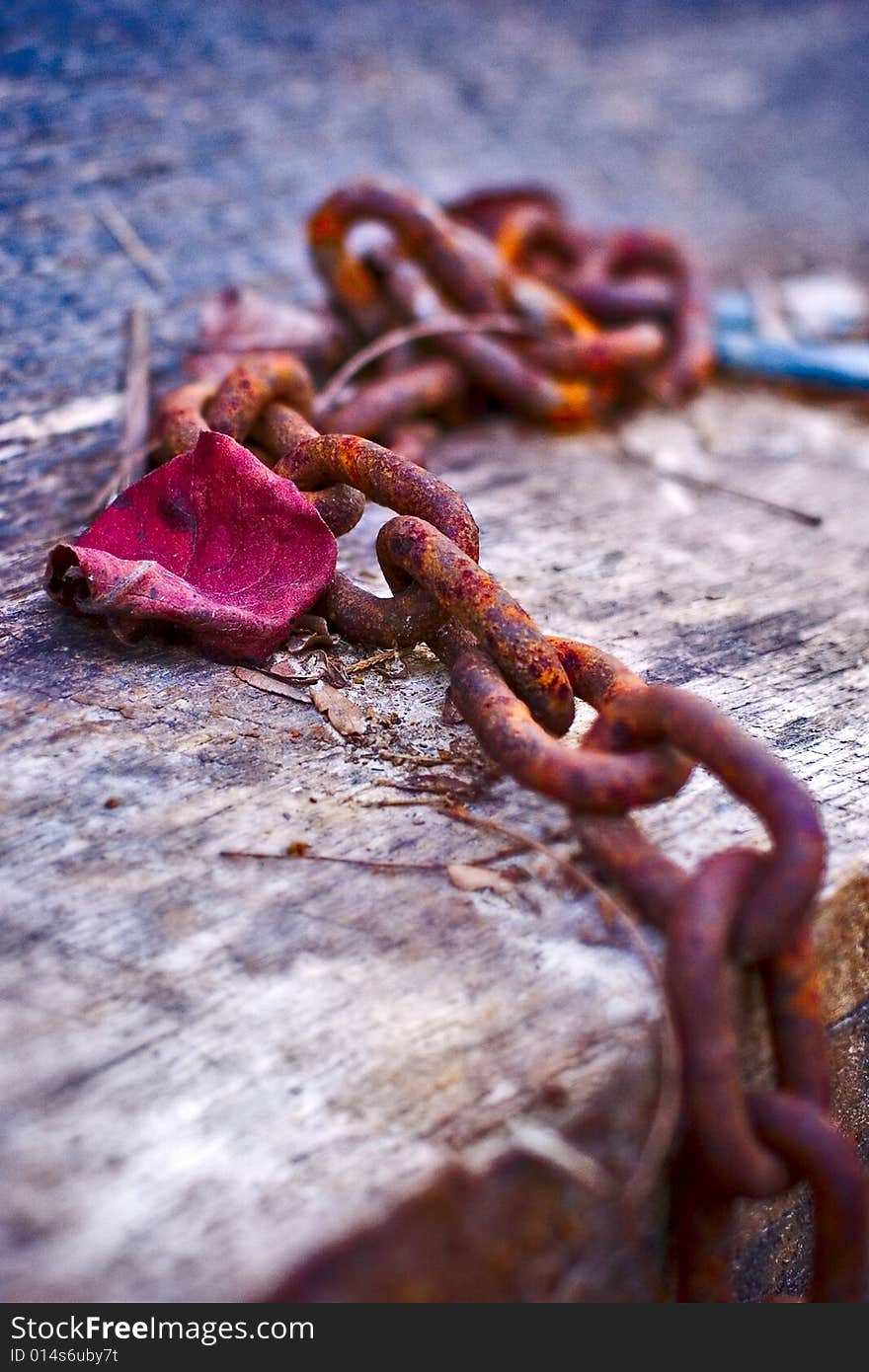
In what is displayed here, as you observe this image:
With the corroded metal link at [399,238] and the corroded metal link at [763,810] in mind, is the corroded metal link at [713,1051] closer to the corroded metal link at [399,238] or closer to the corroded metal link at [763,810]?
the corroded metal link at [763,810]

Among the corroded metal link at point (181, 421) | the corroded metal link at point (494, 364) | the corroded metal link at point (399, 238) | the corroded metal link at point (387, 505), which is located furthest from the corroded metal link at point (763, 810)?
the corroded metal link at point (399, 238)

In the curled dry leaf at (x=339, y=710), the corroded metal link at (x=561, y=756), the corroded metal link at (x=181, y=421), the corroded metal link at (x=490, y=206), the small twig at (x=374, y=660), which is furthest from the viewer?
the corroded metal link at (x=490, y=206)

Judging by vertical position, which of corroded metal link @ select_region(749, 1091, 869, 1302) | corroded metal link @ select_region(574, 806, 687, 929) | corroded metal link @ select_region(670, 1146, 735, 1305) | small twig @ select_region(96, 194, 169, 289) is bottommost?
corroded metal link @ select_region(670, 1146, 735, 1305)

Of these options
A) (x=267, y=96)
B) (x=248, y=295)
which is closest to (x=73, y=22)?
(x=267, y=96)

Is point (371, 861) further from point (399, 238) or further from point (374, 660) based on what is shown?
point (399, 238)

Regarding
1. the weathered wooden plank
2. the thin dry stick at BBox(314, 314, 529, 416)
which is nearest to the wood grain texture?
the weathered wooden plank

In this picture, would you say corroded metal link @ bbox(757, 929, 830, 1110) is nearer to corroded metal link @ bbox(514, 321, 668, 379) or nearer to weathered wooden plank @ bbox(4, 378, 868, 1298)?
weathered wooden plank @ bbox(4, 378, 868, 1298)

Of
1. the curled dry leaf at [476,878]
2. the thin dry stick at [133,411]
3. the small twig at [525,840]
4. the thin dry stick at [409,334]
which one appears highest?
the thin dry stick at [409,334]
